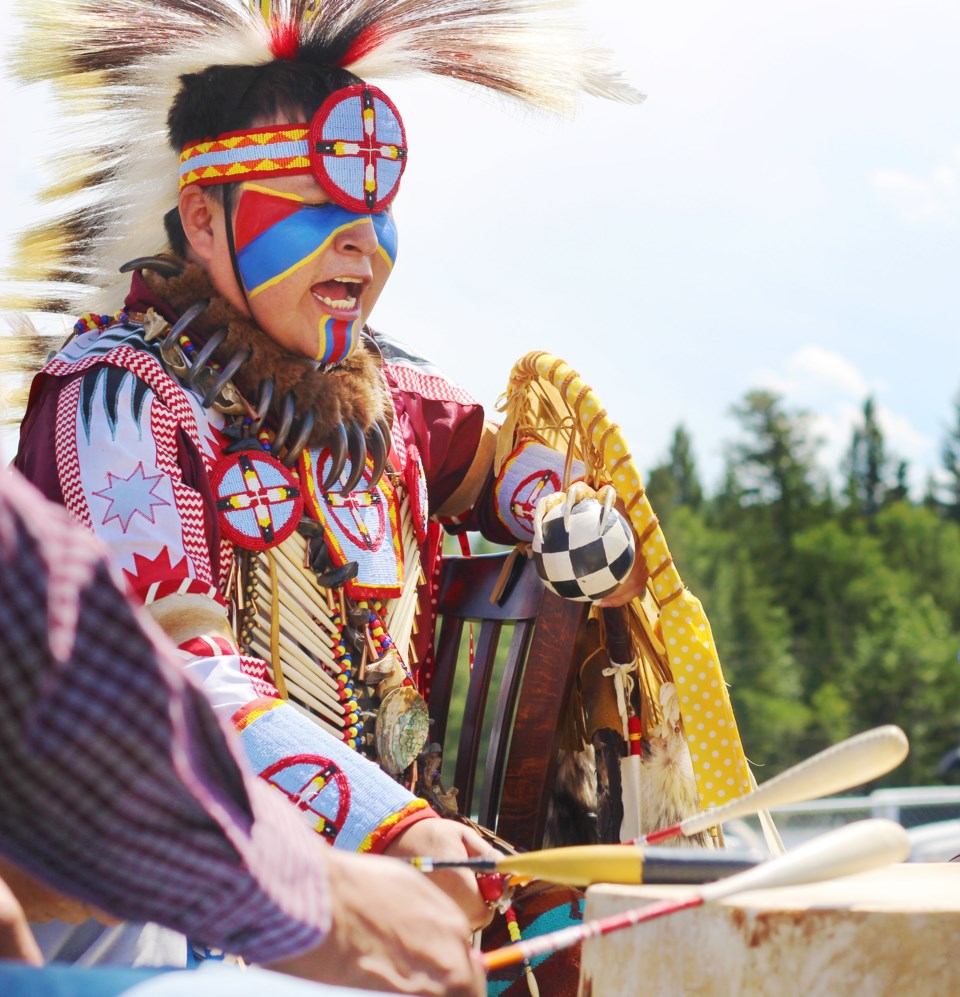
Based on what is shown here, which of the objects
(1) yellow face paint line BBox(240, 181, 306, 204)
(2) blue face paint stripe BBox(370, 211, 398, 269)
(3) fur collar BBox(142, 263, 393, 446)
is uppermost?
(1) yellow face paint line BBox(240, 181, 306, 204)

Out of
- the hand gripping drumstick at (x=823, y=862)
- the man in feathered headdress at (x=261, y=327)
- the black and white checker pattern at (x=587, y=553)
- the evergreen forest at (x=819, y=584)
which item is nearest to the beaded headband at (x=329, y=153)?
the man in feathered headdress at (x=261, y=327)

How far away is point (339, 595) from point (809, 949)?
1.24 meters

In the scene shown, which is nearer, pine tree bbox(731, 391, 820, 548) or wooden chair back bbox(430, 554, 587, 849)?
wooden chair back bbox(430, 554, 587, 849)

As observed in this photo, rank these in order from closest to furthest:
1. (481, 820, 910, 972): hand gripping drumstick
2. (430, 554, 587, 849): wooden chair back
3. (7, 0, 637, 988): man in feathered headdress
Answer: (481, 820, 910, 972): hand gripping drumstick
(7, 0, 637, 988): man in feathered headdress
(430, 554, 587, 849): wooden chair back

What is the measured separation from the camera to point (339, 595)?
232 cm

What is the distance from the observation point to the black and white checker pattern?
2.19 meters

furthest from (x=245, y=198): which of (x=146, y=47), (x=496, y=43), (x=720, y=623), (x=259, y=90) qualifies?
(x=720, y=623)

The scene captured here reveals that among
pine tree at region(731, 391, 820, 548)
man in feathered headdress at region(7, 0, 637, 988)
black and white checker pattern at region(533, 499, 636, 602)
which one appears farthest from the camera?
pine tree at region(731, 391, 820, 548)

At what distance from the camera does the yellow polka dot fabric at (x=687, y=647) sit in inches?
85.3

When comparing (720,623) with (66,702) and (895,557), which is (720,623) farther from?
(66,702)

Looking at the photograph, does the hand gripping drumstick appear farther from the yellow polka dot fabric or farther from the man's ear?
the man's ear

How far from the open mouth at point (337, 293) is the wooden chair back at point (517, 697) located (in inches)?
25.2

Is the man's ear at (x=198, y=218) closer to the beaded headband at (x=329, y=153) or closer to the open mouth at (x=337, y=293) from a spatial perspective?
the beaded headband at (x=329, y=153)

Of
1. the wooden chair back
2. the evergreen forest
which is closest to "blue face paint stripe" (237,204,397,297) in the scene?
the wooden chair back
